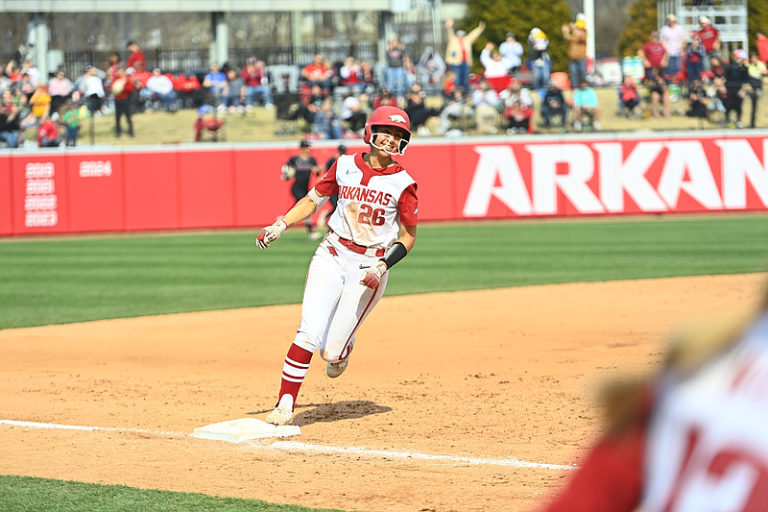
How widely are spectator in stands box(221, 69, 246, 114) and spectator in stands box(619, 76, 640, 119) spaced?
38.2 ft

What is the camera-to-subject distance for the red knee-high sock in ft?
21.1

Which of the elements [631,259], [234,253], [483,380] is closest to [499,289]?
[631,259]

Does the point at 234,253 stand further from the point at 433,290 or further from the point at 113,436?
the point at 113,436

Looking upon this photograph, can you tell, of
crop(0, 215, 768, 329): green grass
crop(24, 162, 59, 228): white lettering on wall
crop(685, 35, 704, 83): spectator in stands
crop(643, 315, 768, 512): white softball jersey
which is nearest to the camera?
crop(643, 315, 768, 512): white softball jersey

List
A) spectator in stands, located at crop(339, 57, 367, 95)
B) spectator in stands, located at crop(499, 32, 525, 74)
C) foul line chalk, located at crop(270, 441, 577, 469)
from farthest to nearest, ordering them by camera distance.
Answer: spectator in stands, located at crop(499, 32, 525, 74), spectator in stands, located at crop(339, 57, 367, 95), foul line chalk, located at crop(270, 441, 577, 469)

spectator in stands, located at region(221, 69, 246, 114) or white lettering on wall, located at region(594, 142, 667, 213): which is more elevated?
spectator in stands, located at region(221, 69, 246, 114)

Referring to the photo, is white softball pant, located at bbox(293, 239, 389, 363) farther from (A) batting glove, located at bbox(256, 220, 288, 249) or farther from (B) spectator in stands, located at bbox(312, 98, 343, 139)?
(B) spectator in stands, located at bbox(312, 98, 343, 139)

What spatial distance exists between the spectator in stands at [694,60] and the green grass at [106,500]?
85.7 ft

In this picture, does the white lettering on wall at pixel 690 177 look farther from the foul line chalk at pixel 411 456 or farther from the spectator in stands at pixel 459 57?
the foul line chalk at pixel 411 456

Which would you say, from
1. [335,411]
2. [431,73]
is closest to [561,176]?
[431,73]

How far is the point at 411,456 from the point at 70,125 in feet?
71.1

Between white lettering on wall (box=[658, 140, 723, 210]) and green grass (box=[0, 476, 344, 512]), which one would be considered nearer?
green grass (box=[0, 476, 344, 512])

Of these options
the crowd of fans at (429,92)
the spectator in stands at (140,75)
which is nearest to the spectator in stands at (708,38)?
the crowd of fans at (429,92)

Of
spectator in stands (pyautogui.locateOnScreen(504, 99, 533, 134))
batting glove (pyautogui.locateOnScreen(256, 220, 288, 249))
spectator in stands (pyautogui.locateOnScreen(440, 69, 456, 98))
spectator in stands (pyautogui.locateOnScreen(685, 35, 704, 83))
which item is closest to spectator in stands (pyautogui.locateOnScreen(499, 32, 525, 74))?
spectator in stands (pyautogui.locateOnScreen(440, 69, 456, 98))
